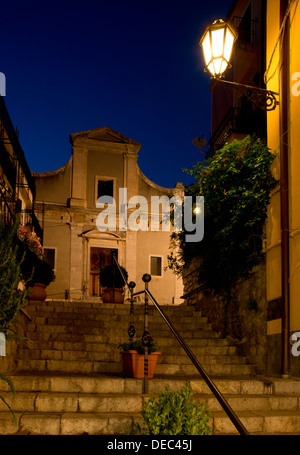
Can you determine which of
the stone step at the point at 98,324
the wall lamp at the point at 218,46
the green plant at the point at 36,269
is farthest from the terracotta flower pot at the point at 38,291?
the wall lamp at the point at 218,46

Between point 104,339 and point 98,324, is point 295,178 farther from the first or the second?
point 98,324

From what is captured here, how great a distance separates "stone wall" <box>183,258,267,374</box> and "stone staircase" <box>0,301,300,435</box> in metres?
0.20

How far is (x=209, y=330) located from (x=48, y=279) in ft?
13.8

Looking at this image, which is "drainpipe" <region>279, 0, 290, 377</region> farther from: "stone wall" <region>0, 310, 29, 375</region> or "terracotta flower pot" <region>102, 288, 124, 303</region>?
"terracotta flower pot" <region>102, 288, 124, 303</region>

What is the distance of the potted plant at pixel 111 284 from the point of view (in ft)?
42.7

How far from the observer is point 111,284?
45.4ft

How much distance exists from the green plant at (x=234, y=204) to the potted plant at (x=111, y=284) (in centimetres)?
450

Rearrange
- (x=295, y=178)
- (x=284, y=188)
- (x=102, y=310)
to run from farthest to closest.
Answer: (x=102, y=310) → (x=284, y=188) → (x=295, y=178)

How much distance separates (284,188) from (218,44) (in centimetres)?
204

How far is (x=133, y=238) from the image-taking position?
21.7m

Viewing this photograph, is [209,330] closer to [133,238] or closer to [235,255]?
[235,255]

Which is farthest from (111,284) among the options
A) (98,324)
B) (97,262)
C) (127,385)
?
(127,385)

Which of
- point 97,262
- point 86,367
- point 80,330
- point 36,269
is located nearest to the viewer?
point 86,367

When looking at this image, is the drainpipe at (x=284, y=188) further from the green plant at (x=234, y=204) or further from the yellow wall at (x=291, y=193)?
the green plant at (x=234, y=204)
